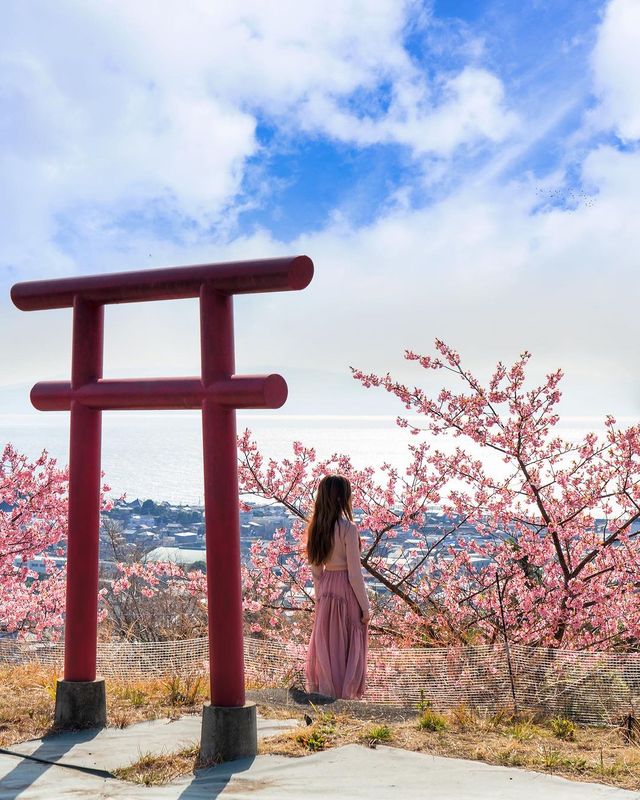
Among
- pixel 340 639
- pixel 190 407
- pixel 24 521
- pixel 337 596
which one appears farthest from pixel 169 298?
pixel 24 521

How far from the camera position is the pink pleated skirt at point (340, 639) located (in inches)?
234

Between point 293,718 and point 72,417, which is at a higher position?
point 72,417

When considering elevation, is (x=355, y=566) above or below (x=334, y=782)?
above

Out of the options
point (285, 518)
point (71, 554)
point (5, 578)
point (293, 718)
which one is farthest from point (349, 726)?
point (5, 578)

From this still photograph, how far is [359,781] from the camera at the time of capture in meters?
3.95

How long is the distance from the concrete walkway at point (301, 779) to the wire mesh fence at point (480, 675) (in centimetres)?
149

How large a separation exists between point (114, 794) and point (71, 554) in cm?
183

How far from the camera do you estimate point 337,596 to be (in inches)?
235

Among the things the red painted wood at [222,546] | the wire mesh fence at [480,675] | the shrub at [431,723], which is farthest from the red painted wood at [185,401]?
the wire mesh fence at [480,675]

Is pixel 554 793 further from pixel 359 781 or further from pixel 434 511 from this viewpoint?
pixel 434 511

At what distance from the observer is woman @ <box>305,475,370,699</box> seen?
5832 millimetres

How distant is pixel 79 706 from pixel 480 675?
2.74 m

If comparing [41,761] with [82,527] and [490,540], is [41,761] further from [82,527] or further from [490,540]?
[490,540]

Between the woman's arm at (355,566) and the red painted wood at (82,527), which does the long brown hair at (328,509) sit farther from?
the red painted wood at (82,527)
